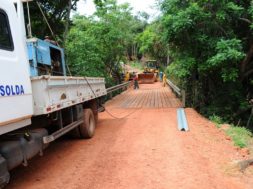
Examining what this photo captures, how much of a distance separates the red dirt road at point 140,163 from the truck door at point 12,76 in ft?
4.32

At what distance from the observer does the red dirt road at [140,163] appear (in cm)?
538

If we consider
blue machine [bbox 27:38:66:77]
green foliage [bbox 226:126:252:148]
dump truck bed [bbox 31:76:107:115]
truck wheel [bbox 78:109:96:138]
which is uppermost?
blue machine [bbox 27:38:66:77]

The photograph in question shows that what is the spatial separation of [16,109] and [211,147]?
15.4 feet

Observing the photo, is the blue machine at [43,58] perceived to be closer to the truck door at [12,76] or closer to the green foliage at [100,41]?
the truck door at [12,76]

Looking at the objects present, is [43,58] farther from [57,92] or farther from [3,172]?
[3,172]

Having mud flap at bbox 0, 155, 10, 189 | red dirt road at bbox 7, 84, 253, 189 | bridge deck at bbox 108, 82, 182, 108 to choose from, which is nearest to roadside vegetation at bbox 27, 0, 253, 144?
bridge deck at bbox 108, 82, 182, 108

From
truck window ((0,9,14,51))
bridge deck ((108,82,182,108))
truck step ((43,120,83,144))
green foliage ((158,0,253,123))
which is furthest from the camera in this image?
bridge deck ((108,82,182,108))

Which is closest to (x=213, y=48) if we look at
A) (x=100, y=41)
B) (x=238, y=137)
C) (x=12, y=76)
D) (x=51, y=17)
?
(x=238, y=137)

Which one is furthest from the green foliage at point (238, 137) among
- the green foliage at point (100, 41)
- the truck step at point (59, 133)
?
the green foliage at point (100, 41)

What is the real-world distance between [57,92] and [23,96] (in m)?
1.22

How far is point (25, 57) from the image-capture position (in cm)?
537

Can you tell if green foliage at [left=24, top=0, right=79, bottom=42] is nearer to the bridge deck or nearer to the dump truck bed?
the bridge deck

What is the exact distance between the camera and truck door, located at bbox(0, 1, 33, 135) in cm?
458

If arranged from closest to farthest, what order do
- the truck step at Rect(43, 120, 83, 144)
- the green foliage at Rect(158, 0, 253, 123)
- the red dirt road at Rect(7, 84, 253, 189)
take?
the red dirt road at Rect(7, 84, 253, 189) → the truck step at Rect(43, 120, 83, 144) → the green foliage at Rect(158, 0, 253, 123)
